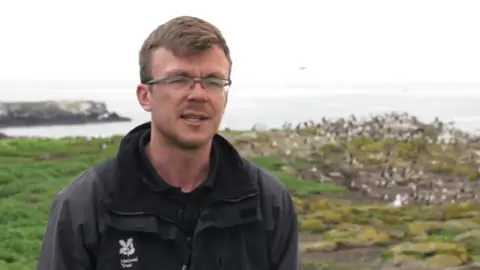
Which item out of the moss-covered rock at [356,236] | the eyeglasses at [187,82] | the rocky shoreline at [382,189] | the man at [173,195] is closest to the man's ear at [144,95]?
the man at [173,195]

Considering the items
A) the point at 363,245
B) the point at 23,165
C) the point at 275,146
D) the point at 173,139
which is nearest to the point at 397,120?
the point at 275,146

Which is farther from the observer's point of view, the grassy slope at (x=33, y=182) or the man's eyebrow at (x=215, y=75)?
the grassy slope at (x=33, y=182)

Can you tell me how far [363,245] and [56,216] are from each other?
1097 cm

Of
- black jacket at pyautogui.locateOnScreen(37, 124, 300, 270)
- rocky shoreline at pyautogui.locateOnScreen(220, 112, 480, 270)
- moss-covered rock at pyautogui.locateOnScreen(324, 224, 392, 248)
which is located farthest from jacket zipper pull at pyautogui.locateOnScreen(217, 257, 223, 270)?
moss-covered rock at pyautogui.locateOnScreen(324, 224, 392, 248)

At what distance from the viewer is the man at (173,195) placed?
11.5 ft

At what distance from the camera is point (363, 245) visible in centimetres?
1402

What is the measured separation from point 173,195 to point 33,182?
57.8 ft

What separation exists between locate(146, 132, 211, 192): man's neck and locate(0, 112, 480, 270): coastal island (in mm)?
8528

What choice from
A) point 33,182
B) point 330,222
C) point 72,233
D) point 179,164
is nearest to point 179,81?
→ point 179,164

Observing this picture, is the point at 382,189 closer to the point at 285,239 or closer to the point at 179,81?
the point at 285,239

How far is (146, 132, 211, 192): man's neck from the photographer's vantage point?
366cm

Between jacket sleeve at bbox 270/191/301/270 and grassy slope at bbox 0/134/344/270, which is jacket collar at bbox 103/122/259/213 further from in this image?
grassy slope at bbox 0/134/344/270

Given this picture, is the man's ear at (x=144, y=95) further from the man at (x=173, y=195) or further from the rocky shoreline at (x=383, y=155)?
the rocky shoreline at (x=383, y=155)

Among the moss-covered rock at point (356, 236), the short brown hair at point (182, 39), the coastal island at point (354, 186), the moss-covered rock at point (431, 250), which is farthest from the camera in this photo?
the moss-covered rock at point (356, 236)
